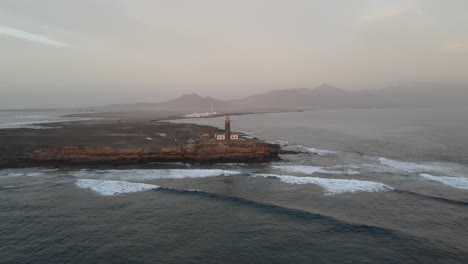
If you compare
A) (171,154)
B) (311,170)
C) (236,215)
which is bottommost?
(236,215)

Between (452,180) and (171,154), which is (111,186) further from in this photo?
(452,180)

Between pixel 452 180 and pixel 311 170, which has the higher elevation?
pixel 311 170

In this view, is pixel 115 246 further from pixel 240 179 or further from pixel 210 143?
pixel 210 143

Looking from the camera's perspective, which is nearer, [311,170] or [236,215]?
[236,215]

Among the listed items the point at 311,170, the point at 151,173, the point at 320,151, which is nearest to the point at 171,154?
the point at 151,173

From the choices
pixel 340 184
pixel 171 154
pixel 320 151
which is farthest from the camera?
pixel 320 151

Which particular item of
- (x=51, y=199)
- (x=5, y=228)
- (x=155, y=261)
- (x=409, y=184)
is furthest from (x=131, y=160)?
(x=409, y=184)
